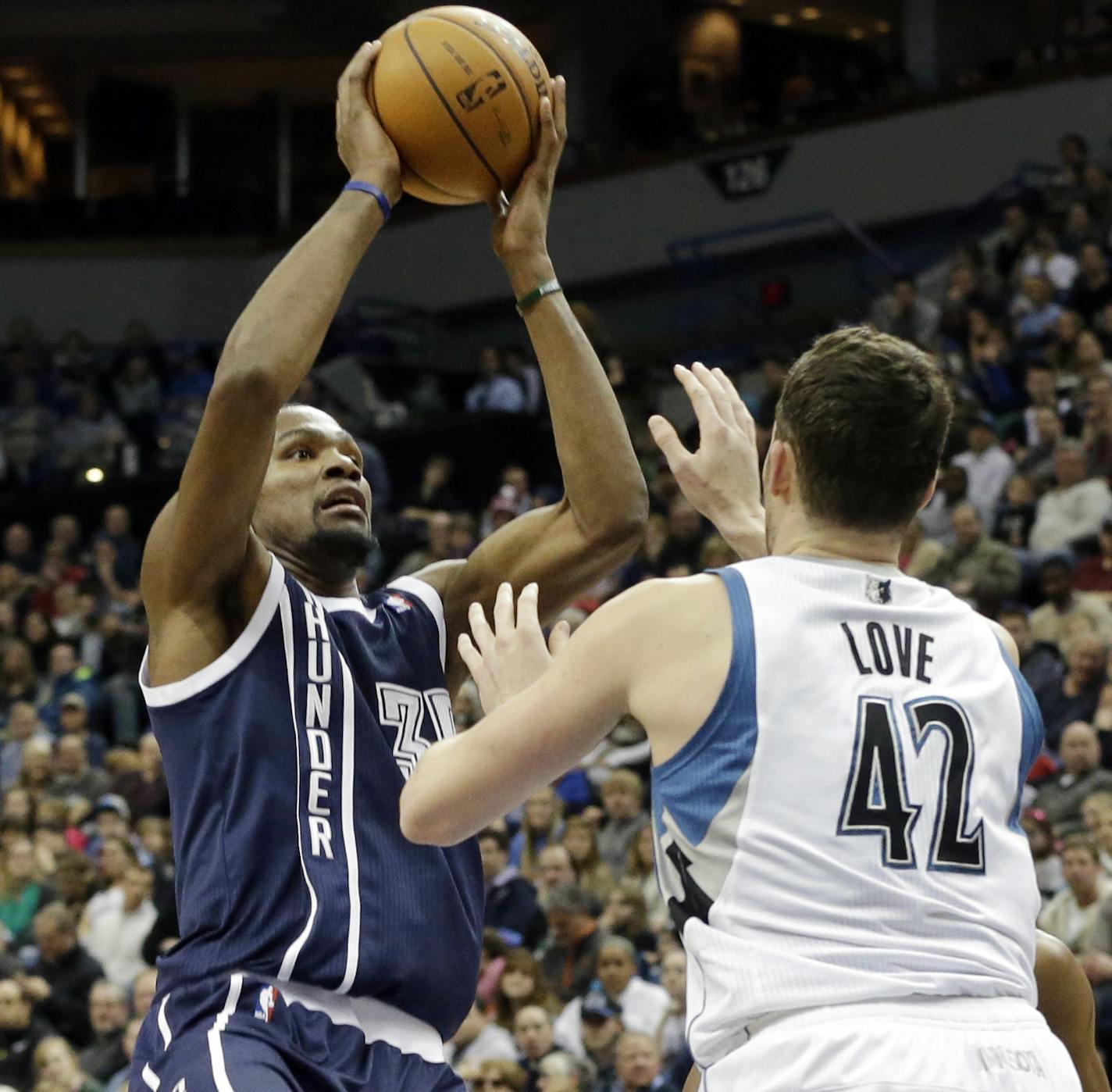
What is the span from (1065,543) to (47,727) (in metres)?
7.69

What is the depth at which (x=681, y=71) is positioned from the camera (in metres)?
21.6

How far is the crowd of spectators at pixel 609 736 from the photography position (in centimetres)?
869

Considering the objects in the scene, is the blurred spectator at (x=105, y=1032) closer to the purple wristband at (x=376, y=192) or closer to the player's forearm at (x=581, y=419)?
the player's forearm at (x=581, y=419)

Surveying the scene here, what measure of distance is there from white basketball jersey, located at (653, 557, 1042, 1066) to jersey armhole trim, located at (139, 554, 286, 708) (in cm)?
116

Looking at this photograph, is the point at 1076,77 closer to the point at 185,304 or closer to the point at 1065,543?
the point at 1065,543

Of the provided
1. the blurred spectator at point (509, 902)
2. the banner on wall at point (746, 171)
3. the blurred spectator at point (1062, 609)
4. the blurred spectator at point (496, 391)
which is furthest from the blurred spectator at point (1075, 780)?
the banner on wall at point (746, 171)

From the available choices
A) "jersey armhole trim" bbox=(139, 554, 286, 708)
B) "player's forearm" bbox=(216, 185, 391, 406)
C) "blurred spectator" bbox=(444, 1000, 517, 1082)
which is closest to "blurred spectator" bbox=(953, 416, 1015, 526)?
"blurred spectator" bbox=(444, 1000, 517, 1082)

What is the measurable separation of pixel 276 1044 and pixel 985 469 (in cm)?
967

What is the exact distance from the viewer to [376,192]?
12.3ft

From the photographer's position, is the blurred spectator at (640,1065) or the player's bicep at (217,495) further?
the blurred spectator at (640,1065)

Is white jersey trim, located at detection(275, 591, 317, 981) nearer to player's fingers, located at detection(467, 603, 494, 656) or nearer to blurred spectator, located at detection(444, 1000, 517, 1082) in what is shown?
player's fingers, located at detection(467, 603, 494, 656)

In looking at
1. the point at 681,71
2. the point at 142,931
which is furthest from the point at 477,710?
the point at 681,71

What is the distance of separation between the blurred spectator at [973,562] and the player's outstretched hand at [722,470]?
7.37 metres

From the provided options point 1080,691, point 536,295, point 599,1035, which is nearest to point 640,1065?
point 599,1035
